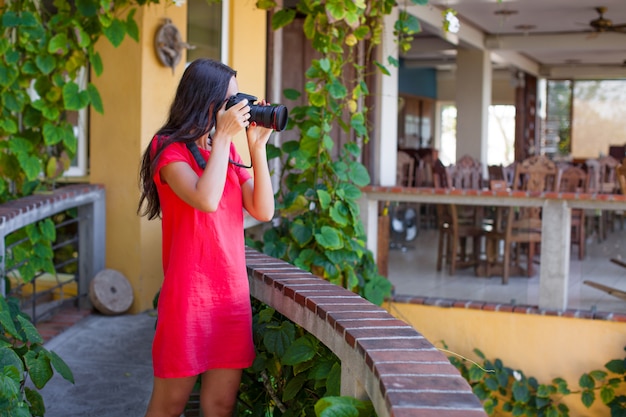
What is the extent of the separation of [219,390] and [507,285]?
4265 millimetres

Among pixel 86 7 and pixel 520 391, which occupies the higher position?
pixel 86 7

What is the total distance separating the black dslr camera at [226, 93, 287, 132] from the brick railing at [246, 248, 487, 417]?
45 cm

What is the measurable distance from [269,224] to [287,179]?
69 cm

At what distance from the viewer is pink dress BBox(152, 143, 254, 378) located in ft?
6.56

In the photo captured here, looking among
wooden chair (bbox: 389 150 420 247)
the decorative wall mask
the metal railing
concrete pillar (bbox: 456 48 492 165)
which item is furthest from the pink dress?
concrete pillar (bbox: 456 48 492 165)

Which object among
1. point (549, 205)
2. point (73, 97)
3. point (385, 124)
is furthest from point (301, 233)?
point (385, 124)

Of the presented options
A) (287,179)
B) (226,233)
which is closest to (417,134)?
(287,179)

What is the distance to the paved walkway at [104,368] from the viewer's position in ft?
11.3

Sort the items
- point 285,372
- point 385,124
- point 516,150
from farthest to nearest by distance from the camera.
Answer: point 516,150 → point 385,124 → point 285,372

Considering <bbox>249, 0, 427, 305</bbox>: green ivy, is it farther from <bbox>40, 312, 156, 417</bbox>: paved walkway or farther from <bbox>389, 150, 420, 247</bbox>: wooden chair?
<bbox>389, 150, 420, 247</bbox>: wooden chair

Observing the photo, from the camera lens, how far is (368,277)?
4.99 metres

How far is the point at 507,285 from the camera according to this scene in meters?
6.03

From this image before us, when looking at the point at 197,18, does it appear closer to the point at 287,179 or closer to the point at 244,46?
the point at 244,46

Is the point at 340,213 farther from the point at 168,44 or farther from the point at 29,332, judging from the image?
the point at 29,332
